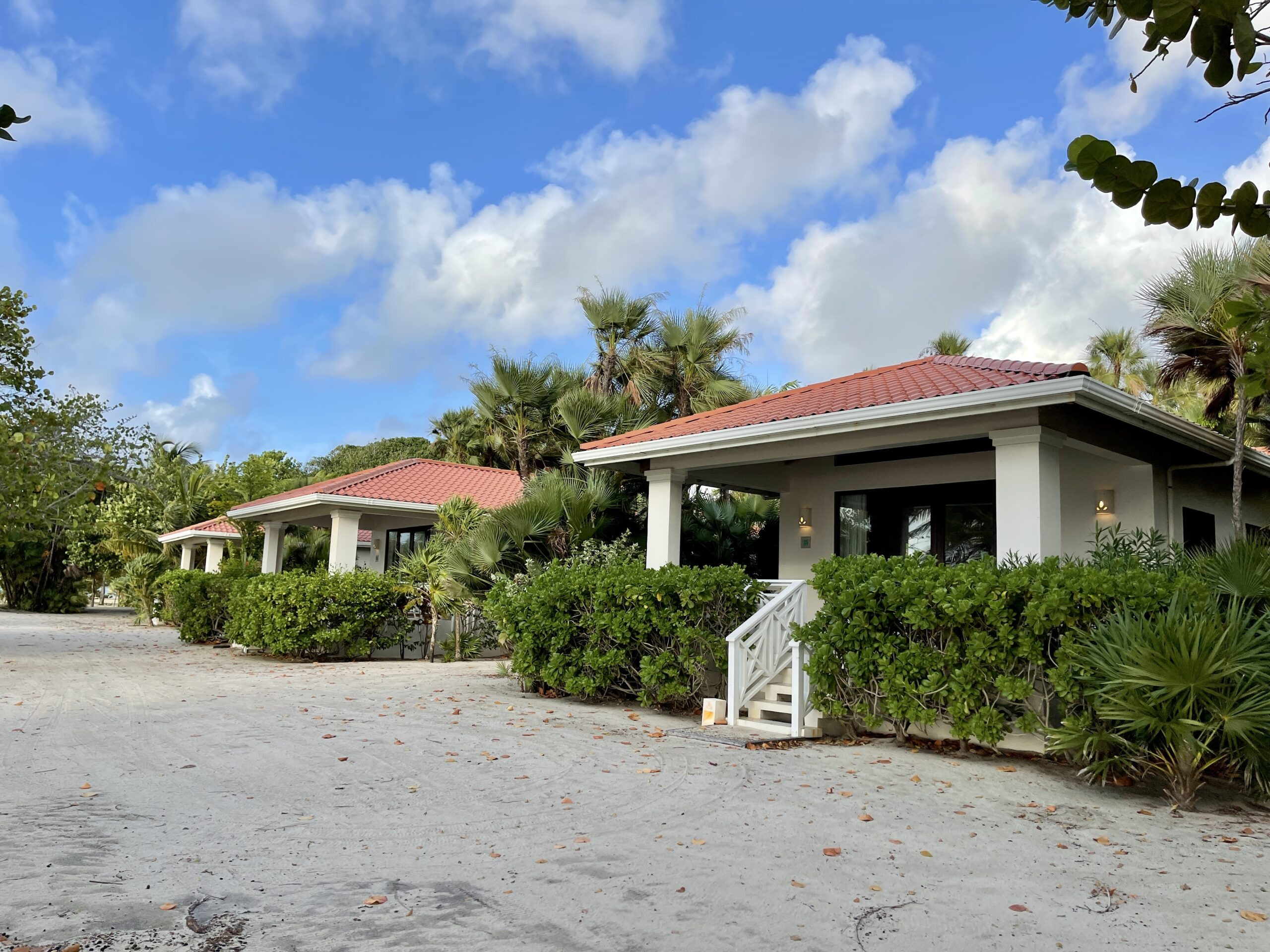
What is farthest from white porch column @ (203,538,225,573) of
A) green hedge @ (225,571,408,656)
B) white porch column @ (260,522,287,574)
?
green hedge @ (225,571,408,656)

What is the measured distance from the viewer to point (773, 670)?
9.80 metres

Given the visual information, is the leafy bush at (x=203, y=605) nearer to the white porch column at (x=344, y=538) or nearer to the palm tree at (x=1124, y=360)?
the white porch column at (x=344, y=538)

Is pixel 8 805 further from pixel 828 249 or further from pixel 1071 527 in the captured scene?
pixel 828 249

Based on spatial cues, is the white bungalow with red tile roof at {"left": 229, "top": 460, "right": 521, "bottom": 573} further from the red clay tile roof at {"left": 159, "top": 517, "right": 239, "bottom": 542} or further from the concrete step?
the concrete step

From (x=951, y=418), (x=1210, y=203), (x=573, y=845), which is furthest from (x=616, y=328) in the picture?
(x=1210, y=203)

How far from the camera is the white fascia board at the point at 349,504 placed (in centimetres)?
1827

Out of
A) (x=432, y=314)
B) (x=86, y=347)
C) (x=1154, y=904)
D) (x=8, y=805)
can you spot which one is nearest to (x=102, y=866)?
(x=8, y=805)

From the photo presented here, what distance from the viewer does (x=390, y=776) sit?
679 cm

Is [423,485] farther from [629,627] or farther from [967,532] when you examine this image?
[967,532]

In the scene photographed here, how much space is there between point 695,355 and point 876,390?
42.3 ft

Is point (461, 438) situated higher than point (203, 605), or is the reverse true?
point (461, 438)

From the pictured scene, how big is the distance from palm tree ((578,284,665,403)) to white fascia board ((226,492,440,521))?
6.91m

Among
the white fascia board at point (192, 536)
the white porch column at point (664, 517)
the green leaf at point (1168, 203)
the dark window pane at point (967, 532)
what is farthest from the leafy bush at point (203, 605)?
the green leaf at point (1168, 203)

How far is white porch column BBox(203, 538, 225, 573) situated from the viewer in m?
30.3
